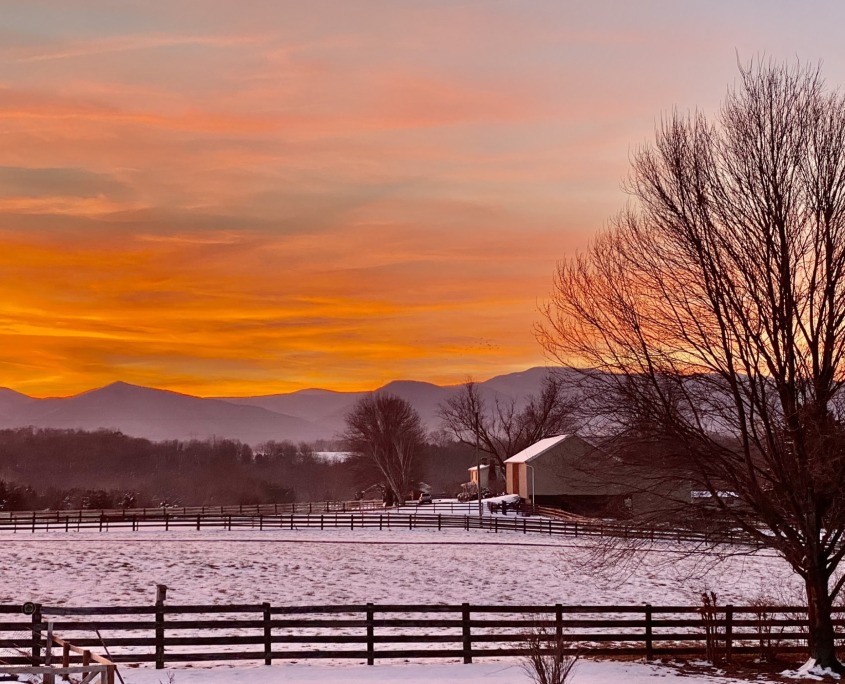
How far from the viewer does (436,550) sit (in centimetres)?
4694

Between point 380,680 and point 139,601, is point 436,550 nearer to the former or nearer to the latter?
point 139,601

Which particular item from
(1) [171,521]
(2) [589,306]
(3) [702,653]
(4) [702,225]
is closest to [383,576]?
(3) [702,653]

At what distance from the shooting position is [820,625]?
17.8 metres

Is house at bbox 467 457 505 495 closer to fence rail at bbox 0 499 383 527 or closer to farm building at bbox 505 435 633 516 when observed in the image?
fence rail at bbox 0 499 383 527

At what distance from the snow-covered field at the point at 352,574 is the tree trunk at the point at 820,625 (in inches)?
295

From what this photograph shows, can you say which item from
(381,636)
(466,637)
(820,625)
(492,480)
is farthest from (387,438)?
(820,625)

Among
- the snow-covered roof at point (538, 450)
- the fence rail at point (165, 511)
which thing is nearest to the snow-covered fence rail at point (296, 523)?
the fence rail at point (165, 511)

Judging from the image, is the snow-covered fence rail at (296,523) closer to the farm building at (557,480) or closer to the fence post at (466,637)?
the farm building at (557,480)

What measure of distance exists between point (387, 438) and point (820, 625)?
8012 centimetres

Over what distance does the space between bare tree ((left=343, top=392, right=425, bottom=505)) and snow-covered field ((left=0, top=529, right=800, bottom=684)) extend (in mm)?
43594

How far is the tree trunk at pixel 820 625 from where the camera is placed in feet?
57.9

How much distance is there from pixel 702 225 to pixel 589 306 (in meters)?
2.90

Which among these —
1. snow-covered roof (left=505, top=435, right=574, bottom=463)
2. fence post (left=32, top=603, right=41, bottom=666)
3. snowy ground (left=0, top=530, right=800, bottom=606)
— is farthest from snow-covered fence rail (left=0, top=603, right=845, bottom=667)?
snow-covered roof (left=505, top=435, right=574, bottom=463)

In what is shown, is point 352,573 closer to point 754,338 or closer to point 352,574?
point 352,574
